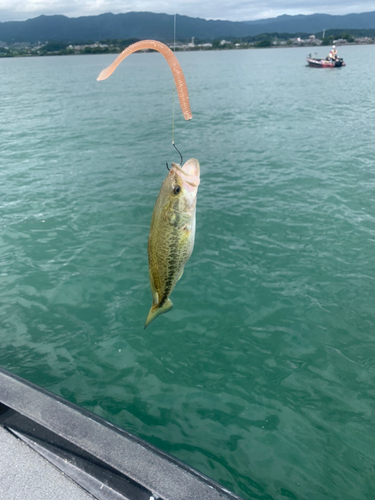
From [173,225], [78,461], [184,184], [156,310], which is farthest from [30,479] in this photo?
[184,184]

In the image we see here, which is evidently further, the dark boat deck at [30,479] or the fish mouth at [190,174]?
the dark boat deck at [30,479]

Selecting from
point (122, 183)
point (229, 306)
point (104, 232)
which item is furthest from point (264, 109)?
point (229, 306)

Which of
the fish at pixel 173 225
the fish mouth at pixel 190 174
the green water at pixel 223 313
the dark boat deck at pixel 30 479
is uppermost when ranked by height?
the fish mouth at pixel 190 174

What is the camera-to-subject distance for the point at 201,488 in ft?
10.4

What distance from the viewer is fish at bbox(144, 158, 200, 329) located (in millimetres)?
2641

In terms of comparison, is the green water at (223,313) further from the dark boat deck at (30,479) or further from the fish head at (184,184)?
the fish head at (184,184)

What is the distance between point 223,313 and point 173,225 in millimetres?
5358

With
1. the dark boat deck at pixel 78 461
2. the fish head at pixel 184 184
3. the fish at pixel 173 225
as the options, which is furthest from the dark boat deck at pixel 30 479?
the fish head at pixel 184 184

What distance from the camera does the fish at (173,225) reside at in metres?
2.64

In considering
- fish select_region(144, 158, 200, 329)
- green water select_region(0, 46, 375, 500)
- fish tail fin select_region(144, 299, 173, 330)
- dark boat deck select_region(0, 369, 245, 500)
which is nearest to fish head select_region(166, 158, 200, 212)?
fish select_region(144, 158, 200, 329)

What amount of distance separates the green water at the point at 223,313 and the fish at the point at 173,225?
3.31 meters

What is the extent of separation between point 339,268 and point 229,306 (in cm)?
308

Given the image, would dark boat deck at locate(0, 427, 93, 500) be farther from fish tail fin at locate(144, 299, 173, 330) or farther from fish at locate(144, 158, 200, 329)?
→ fish at locate(144, 158, 200, 329)

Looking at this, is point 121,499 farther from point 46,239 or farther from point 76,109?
point 76,109
